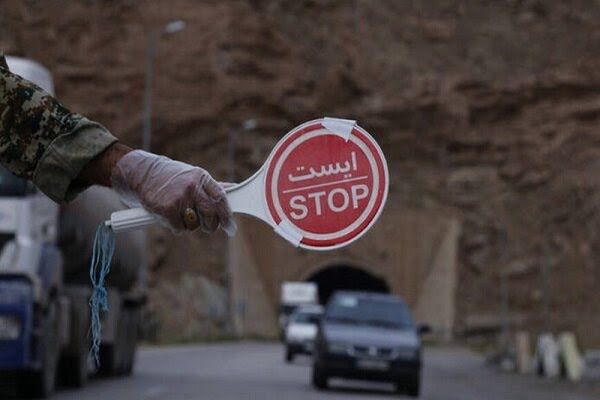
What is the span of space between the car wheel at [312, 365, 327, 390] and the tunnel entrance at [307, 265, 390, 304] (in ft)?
183

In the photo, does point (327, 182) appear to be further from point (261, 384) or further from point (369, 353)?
point (261, 384)

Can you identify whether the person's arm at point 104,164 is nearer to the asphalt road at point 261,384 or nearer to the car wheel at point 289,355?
the asphalt road at point 261,384

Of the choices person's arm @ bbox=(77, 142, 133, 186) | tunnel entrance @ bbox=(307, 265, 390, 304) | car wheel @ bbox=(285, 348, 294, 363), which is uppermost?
tunnel entrance @ bbox=(307, 265, 390, 304)

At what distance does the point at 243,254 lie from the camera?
73.3 metres

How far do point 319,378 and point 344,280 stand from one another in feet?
201

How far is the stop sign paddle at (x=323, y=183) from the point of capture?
316 cm

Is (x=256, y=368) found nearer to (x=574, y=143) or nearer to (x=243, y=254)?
(x=243, y=254)

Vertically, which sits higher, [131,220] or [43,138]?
[43,138]

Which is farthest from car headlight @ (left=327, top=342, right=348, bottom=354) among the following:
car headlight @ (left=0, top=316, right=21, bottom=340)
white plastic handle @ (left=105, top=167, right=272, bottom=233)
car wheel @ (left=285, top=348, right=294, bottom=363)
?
white plastic handle @ (left=105, top=167, right=272, bottom=233)

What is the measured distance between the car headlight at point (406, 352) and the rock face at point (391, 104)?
49.4 m

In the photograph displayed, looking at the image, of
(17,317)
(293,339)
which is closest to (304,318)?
(293,339)

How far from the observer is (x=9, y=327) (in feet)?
56.7

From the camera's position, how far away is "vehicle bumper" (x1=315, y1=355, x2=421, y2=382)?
23.7 meters

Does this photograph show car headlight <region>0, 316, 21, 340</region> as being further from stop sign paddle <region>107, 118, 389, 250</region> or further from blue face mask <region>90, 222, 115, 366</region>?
stop sign paddle <region>107, 118, 389, 250</region>
